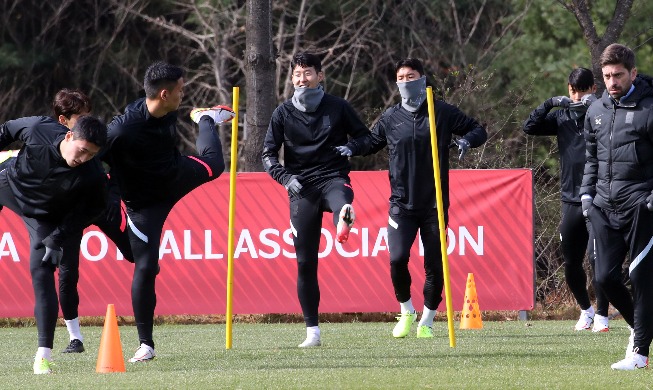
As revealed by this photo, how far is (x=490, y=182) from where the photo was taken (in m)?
13.5

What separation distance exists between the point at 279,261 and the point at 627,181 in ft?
19.8

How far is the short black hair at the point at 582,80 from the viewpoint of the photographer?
10930 mm

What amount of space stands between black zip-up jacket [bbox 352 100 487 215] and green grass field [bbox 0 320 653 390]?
1.14m

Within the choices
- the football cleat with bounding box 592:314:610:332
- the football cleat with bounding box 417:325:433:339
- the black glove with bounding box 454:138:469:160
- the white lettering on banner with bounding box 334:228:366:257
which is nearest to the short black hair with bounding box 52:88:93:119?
the black glove with bounding box 454:138:469:160

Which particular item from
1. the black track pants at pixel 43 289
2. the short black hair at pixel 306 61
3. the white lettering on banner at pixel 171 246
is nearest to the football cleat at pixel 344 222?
the short black hair at pixel 306 61

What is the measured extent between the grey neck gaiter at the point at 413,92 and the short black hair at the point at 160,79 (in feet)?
7.56

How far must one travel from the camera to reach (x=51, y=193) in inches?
318

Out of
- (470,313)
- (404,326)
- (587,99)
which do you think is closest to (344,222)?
(404,326)

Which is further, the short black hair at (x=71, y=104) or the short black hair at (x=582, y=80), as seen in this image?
the short black hair at (x=582, y=80)

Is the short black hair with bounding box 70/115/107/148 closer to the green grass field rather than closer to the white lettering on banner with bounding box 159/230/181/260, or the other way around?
the green grass field

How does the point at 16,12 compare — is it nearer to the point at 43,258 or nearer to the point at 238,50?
the point at 238,50

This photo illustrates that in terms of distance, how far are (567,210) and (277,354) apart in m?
3.16

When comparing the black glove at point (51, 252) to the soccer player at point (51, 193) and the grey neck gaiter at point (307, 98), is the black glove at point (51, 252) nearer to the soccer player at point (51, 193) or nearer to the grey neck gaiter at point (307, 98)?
the soccer player at point (51, 193)

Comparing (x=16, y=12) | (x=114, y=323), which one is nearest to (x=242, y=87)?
(x=16, y=12)
